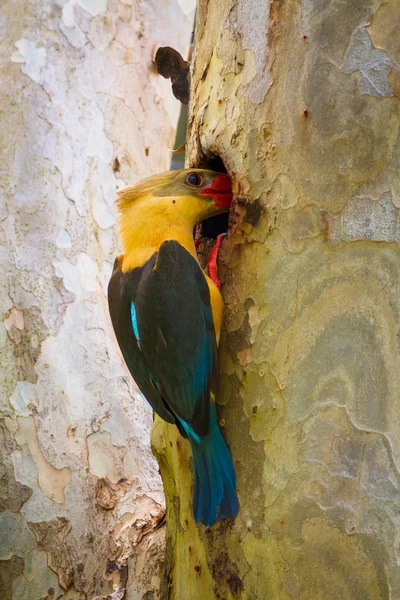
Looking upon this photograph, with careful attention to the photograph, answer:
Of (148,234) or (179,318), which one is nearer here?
(179,318)

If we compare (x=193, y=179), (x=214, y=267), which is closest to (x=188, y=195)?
(x=193, y=179)

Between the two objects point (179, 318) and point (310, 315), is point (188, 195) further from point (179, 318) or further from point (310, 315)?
point (310, 315)

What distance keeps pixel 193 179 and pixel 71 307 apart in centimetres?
73

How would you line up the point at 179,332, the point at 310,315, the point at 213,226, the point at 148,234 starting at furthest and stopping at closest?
the point at 213,226, the point at 148,234, the point at 179,332, the point at 310,315

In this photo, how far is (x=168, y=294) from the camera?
2064 millimetres

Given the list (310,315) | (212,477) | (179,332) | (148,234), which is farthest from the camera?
(148,234)

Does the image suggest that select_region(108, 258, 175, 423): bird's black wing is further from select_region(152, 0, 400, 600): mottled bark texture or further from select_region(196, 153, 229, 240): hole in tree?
select_region(196, 153, 229, 240): hole in tree

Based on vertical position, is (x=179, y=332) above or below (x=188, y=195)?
below

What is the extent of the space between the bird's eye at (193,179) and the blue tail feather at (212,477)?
30.9 inches

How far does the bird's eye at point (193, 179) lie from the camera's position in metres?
2.34

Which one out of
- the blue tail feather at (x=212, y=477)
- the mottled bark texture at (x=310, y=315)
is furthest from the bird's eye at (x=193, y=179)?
the blue tail feather at (x=212, y=477)

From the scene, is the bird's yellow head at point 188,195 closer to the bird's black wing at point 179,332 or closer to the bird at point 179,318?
the bird at point 179,318

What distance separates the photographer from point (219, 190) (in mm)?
2328

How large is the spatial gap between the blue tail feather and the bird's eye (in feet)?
2.58
